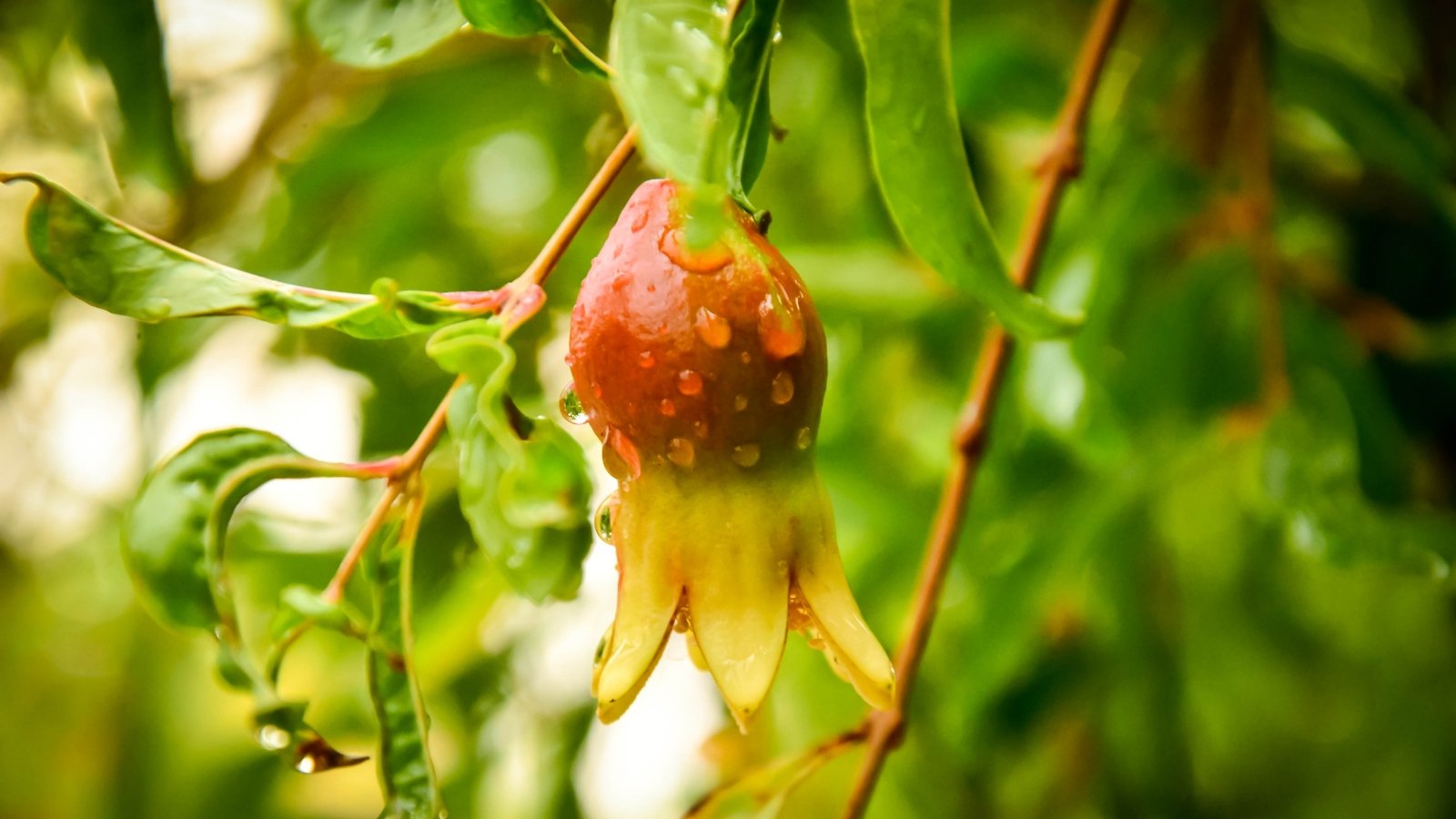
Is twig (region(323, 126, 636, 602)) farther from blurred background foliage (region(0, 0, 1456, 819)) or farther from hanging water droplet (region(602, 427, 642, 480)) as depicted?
blurred background foliage (region(0, 0, 1456, 819))

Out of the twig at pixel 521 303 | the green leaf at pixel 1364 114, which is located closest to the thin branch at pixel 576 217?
the twig at pixel 521 303

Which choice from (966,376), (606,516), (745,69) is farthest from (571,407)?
(966,376)

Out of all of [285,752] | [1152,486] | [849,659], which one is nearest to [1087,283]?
[1152,486]

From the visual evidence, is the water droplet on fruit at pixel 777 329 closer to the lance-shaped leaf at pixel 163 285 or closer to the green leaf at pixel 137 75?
the lance-shaped leaf at pixel 163 285

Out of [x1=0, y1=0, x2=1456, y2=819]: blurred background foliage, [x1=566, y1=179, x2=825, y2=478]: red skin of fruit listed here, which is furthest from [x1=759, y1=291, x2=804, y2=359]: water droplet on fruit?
[x1=0, y1=0, x2=1456, y2=819]: blurred background foliage

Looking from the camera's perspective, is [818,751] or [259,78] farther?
[259,78]

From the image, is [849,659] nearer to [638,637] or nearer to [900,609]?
[638,637]
